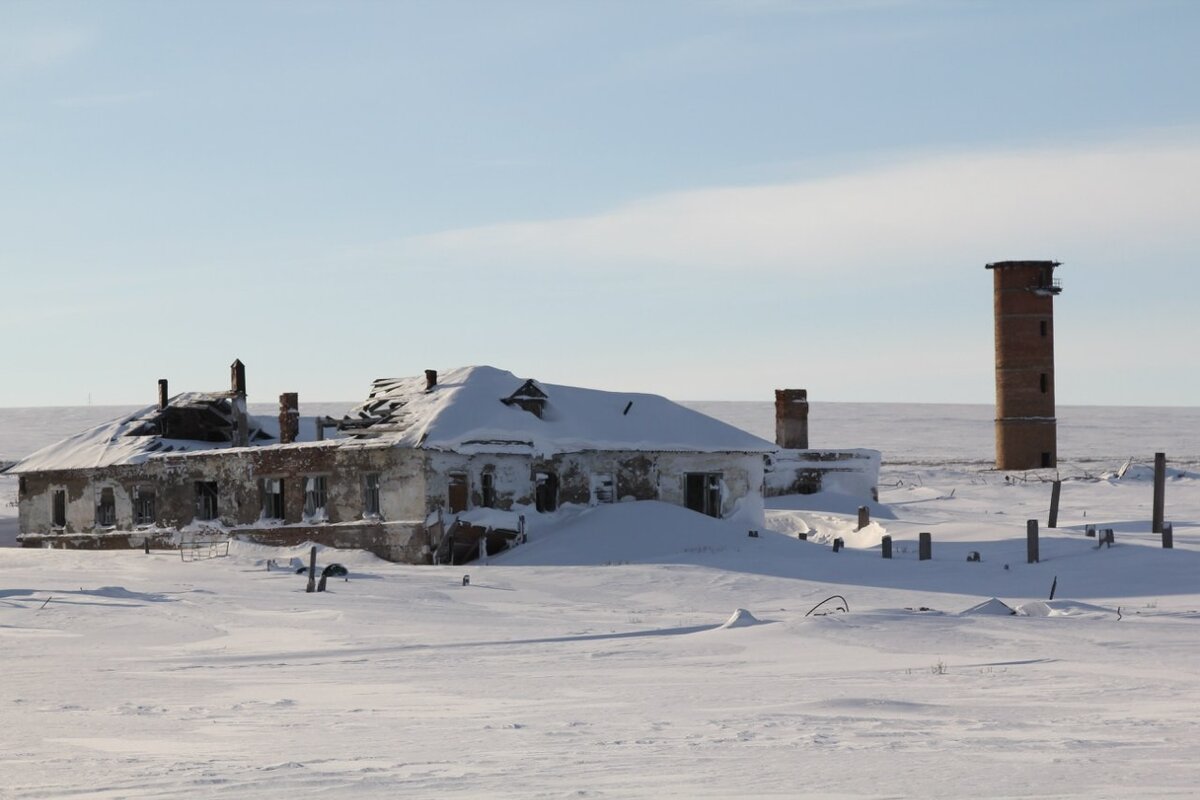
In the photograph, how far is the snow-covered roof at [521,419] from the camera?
115 feet

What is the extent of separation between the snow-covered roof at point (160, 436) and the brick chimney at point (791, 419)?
17.0 metres

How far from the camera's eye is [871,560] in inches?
1236

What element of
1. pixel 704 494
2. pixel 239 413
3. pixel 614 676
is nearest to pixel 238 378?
pixel 239 413

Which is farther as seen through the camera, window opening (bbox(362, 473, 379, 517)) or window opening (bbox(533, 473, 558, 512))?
window opening (bbox(533, 473, 558, 512))

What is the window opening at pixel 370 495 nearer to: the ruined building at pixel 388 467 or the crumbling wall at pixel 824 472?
the ruined building at pixel 388 467

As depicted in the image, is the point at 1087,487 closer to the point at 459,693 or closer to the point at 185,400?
the point at 185,400

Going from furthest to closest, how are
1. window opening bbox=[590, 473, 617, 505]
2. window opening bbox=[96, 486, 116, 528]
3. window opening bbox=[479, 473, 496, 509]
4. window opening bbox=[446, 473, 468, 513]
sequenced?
1. window opening bbox=[96, 486, 116, 528]
2. window opening bbox=[590, 473, 617, 505]
3. window opening bbox=[479, 473, 496, 509]
4. window opening bbox=[446, 473, 468, 513]

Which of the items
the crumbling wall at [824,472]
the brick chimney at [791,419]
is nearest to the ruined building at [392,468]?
the crumbling wall at [824,472]

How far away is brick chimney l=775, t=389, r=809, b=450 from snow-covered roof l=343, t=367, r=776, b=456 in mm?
12051

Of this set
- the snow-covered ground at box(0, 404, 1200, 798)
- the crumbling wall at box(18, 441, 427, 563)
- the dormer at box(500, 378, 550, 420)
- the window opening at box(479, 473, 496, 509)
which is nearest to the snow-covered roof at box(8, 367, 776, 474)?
the dormer at box(500, 378, 550, 420)

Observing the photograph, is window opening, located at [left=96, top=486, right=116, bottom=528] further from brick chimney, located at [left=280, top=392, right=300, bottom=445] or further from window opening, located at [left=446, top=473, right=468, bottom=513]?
window opening, located at [left=446, top=473, right=468, bottom=513]

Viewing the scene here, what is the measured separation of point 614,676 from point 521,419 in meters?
22.2

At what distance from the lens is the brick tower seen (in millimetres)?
61750

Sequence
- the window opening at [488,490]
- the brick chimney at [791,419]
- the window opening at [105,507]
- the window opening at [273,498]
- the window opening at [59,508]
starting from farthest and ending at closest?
the brick chimney at [791,419] → the window opening at [59,508] → the window opening at [105,507] → the window opening at [273,498] → the window opening at [488,490]
